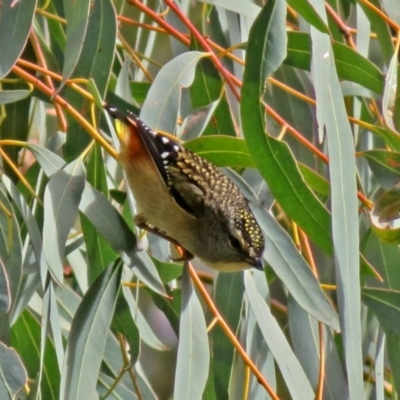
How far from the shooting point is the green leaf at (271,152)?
1.89 m

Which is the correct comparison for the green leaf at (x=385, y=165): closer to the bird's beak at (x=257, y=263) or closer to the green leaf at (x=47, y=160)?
the bird's beak at (x=257, y=263)

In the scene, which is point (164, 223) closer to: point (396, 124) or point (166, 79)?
point (166, 79)

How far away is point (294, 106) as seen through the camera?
264 cm

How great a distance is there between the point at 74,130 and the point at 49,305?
466mm

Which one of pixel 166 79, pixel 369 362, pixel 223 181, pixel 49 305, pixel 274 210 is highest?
pixel 166 79

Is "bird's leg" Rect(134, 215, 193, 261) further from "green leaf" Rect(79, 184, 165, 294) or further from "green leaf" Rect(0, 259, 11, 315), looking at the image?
"green leaf" Rect(0, 259, 11, 315)

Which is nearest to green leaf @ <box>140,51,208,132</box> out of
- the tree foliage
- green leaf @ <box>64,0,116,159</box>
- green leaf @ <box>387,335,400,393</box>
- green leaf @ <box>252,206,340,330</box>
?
the tree foliage

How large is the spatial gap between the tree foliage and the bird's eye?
7 cm

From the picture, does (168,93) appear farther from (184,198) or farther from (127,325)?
(127,325)

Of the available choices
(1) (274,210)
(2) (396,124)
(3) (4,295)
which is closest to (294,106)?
(2) (396,124)

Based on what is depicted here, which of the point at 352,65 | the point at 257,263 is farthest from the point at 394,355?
the point at 352,65

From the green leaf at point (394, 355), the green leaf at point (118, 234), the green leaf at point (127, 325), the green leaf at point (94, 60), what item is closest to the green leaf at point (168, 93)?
the green leaf at point (94, 60)

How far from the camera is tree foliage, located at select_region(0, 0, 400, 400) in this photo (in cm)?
189

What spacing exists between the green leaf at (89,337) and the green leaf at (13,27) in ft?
1.65
